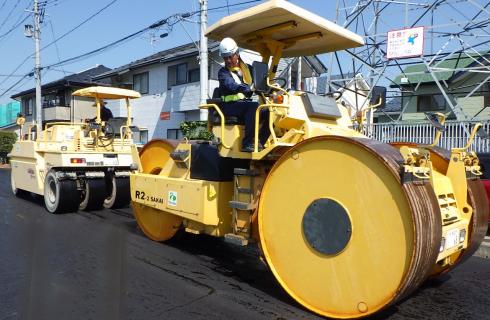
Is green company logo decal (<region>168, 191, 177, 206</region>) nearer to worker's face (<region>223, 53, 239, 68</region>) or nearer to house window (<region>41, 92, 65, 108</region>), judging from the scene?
worker's face (<region>223, 53, 239, 68</region>)

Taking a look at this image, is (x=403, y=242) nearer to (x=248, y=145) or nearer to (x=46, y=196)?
(x=248, y=145)

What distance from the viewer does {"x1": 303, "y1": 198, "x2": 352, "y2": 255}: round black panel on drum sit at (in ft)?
12.0

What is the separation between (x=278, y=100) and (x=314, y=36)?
124 cm

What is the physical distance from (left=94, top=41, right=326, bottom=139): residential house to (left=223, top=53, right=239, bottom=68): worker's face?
16.1 metres

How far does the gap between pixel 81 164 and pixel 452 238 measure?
732cm

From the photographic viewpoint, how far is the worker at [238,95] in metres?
4.67

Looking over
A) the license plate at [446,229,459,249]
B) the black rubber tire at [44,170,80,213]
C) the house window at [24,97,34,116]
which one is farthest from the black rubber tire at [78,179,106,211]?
the house window at [24,97,34,116]

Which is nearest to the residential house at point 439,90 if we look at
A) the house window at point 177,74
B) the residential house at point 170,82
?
the residential house at point 170,82

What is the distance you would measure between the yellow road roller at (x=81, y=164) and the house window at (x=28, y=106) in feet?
113

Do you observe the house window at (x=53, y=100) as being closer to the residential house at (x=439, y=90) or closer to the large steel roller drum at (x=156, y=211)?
the residential house at (x=439, y=90)

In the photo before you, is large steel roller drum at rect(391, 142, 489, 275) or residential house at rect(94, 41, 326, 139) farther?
residential house at rect(94, 41, 326, 139)

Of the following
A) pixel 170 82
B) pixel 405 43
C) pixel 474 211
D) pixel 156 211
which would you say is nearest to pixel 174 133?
pixel 170 82

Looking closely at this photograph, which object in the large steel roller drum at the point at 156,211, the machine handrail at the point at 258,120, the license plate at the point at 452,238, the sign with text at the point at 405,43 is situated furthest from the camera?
the sign with text at the point at 405,43

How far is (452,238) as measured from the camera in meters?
3.89
